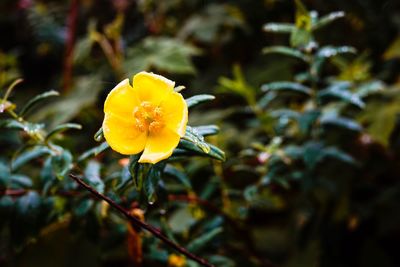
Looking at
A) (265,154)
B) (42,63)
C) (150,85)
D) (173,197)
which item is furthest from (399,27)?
(42,63)

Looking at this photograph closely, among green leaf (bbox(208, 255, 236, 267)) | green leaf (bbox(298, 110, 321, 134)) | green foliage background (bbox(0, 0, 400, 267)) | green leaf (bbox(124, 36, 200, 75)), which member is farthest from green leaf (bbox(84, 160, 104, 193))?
green leaf (bbox(124, 36, 200, 75))

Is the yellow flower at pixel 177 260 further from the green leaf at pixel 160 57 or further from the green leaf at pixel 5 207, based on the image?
the green leaf at pixel 160 57

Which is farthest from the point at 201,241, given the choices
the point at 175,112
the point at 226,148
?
the point at 226,148

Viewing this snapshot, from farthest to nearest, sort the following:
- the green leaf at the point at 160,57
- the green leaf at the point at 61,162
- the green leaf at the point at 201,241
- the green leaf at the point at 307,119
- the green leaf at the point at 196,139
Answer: the green leaf at the point at 160,57, the green leaf at the point at 307,119, the green leaf at the point at 201,241, the green leaf at the point at 61,162, the green leaf at the point at 196,139

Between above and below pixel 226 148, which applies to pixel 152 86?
above

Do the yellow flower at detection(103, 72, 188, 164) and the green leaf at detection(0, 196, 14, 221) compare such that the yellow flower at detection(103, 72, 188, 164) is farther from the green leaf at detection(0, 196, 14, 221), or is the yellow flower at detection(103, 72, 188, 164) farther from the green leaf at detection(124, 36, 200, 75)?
the green leaf at detection(124, 36, 200, 75)

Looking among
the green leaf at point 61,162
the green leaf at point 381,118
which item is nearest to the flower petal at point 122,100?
the green leaf at point 61,162

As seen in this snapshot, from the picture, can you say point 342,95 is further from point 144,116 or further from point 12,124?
point 12,124
